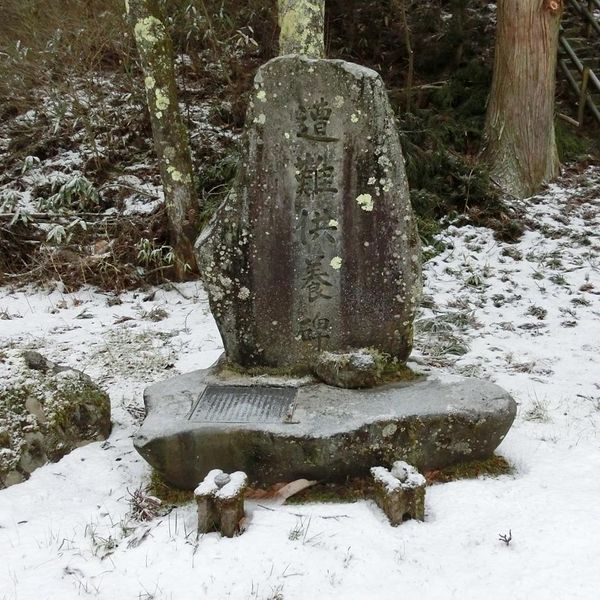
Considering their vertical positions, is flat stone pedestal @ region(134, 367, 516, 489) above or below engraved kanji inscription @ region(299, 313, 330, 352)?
below

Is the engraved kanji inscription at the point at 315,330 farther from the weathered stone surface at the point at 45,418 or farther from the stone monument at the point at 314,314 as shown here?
the weathered stone surface at the point at 45,418

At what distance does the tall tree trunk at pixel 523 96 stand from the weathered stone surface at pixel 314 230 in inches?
195

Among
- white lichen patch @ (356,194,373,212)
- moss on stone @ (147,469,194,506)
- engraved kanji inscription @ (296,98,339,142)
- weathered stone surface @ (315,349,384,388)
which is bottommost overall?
moss on stone @ (147,469,194,506)

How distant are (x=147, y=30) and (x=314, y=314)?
3.65 metres

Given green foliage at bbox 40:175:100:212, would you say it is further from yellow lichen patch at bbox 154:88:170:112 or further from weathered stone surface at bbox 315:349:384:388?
weathered stone surface at bbox 315:349:384:388

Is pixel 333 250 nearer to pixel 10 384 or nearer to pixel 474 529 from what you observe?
pixel 474 529

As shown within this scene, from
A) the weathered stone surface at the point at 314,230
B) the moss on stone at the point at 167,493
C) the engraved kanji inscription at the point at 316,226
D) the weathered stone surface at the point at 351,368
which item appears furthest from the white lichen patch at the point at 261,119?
the moss on stone at the point at 167,493

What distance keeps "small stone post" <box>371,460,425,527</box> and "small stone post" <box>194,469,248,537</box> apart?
67cm

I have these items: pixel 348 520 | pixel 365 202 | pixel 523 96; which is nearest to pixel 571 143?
pixel 523 96

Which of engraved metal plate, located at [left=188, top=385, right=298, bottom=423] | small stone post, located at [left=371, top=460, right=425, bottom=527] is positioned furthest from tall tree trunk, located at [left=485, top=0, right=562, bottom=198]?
small stone post, located at [left=371, top=460, right=425, bottom=527]

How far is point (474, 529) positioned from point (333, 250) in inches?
64.9

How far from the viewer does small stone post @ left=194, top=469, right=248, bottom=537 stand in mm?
2822

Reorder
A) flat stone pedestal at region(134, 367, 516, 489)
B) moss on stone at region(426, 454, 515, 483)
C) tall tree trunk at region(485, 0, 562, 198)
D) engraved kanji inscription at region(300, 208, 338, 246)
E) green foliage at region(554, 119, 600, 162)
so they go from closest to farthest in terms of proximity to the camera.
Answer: flat stone pedestal at region(134, 367, 516, 489), moss on stone at region(426, 454, 515, 483), engraved kanji inscription at region(300, 208, 338, 246), tall tree trunk at region(485, 0, 562, 198), green foliage at region(554, 119, 600, 162)

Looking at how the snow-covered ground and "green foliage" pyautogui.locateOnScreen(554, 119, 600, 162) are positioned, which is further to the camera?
"green foliage" pyautogui.locateOnScreen(554, 119, 600, 162)
